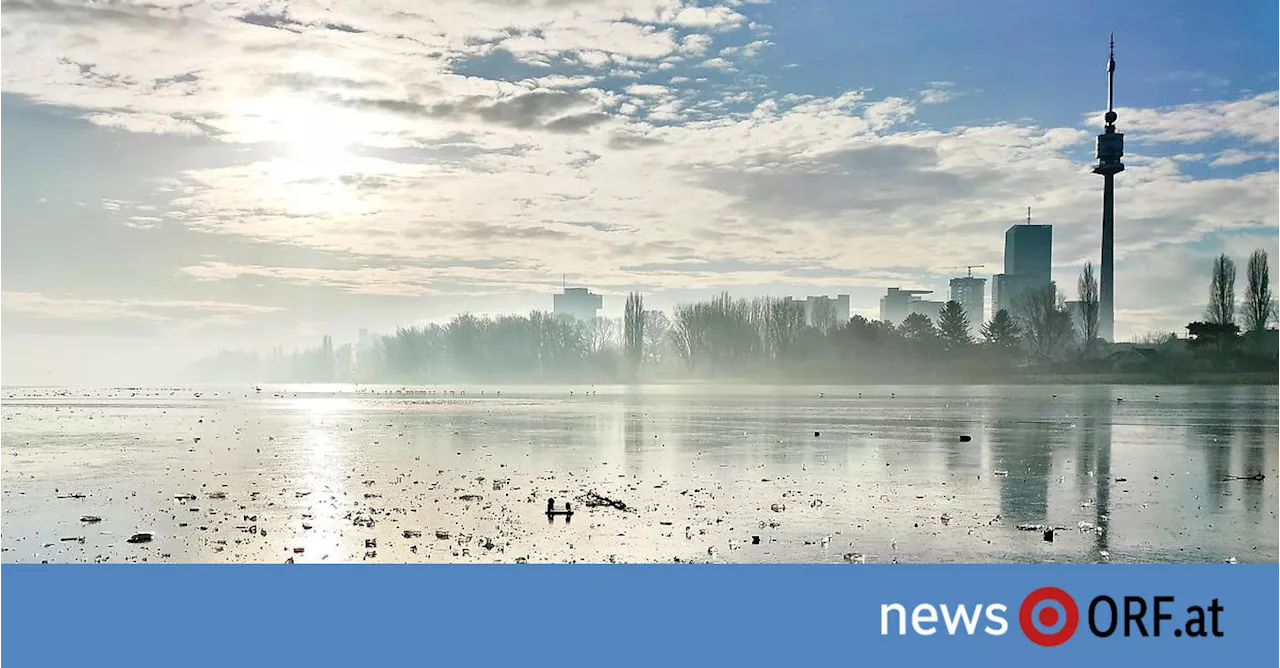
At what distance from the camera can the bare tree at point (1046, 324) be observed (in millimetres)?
125062

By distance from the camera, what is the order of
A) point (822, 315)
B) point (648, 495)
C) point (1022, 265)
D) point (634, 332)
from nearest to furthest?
point (648, 495) → point (634, 332) → point (822, 315) → point (1022, 265)

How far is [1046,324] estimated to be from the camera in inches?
4941

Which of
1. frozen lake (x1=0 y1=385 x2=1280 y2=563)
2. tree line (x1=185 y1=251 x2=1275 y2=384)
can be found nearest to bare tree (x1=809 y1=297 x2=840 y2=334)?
tree line (x1=185 y1=251 x2=1275 y2=384)

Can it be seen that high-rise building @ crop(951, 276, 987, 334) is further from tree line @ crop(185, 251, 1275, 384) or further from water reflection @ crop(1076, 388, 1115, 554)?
water reflection @ crop(1076, 388, 1115, 554)

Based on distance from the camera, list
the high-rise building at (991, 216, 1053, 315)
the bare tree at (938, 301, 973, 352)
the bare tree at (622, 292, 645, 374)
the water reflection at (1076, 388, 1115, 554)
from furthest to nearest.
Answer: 1. the high-rise building at (991, 216, 1053, 315)
2. the bare tree at (938, 301, 973, 352)
3. the bare tree at (622, 292, 645, 374)
4. the water reflection at (1076, 388, 1115, 554)

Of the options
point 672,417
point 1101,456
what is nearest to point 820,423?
point 672,417

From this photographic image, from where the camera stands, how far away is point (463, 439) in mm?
32781

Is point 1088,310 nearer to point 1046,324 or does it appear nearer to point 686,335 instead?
point 1046,324

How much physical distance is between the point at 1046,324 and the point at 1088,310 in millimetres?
6558

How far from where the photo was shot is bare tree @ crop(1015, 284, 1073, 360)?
12506 centimetres

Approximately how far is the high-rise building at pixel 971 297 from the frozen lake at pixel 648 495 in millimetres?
105434

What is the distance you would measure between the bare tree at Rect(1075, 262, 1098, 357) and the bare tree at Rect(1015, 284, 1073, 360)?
235 centimetres

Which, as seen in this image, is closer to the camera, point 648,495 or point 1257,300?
point 648,495

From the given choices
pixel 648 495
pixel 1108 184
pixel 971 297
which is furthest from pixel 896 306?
pixel 648 495
